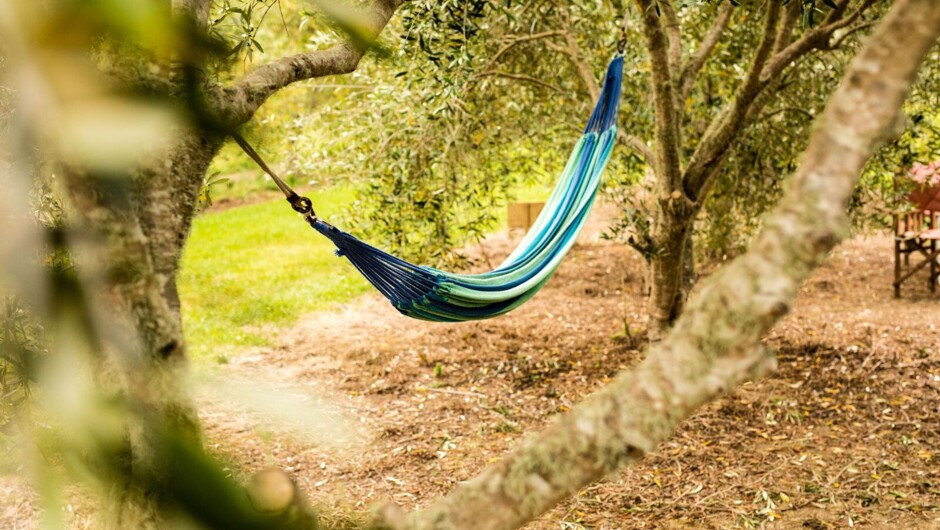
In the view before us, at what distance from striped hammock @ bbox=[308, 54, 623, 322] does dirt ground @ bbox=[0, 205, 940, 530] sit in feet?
1.27

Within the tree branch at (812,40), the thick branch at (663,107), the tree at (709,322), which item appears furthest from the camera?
the thick branch at (663,107)

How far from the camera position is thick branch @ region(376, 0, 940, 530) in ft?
2.16

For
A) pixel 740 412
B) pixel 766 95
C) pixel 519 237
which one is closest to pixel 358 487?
pixel 740 412

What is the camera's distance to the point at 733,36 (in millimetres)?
3564

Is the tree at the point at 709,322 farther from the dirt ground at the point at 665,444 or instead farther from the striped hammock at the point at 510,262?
the striped hammock at the point at 510,262

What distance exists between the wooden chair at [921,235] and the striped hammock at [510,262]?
2406 millimetres

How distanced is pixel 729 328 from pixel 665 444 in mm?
2367

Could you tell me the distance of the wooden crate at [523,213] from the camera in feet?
20.5

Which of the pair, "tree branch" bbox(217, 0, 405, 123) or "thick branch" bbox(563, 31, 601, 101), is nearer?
"tree branch" bbox(217, 0, 405, 123)

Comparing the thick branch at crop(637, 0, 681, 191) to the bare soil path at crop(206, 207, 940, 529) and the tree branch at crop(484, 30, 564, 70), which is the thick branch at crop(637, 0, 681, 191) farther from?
the bare soil path at crop(206, 207, 940, 529)

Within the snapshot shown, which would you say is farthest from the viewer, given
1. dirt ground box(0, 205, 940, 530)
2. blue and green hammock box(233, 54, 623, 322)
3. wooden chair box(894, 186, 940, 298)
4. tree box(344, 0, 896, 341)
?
wooden chair box(894, 186, 940, 298)

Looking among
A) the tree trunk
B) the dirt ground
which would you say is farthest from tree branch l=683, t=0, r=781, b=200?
the dirt ground

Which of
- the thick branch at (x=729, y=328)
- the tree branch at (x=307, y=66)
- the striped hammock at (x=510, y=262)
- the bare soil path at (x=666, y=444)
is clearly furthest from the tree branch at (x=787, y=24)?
the thick branch at (x=729, y=328)

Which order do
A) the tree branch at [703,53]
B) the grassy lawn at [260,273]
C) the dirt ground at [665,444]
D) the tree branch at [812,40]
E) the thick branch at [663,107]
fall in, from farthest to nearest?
1. the grassy lawn at [260,273]
2. the tree branch at [703,53]
3. the thick branch at [663,107]
4. the tree branch at [812,40]
5. the dirt ground at [665,444]
